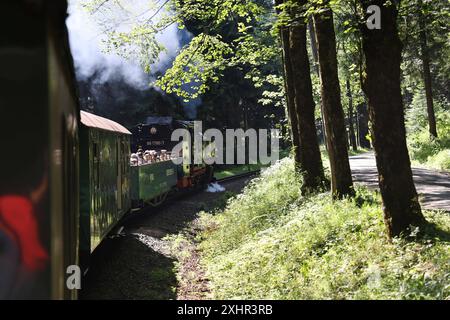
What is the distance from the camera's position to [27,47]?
8.61 feet

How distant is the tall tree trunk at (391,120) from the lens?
693 centimetres

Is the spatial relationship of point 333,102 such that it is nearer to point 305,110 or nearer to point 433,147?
point 305,110

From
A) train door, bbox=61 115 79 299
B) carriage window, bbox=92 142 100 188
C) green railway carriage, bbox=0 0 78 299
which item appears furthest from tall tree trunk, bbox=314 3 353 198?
green railway carriage, bbox=0 0 78 299

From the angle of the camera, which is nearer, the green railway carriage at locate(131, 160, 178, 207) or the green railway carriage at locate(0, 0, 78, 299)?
the green railway carriage at locate(0, 0, 78, 299)

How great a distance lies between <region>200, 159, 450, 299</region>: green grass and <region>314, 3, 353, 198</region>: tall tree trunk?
0.46m

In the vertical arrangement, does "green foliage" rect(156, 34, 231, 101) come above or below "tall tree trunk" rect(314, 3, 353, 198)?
above

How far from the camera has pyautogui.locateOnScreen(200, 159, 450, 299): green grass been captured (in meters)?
5.84

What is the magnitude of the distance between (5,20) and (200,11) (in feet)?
36.9

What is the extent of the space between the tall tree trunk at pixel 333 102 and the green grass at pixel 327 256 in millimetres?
463

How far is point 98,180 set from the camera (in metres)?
8.65

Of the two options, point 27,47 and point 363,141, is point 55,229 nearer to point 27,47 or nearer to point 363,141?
point 27,47

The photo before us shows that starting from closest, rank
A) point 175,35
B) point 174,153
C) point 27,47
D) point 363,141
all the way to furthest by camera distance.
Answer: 1. point 27,47
2. point 174,153
3. point 175,35
4. point 363,141

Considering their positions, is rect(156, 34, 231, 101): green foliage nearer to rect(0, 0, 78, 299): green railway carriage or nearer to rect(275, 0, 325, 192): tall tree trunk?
rect(275, 0, 325, 192): tall tree trunk

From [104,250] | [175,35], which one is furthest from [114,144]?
[175,35]
